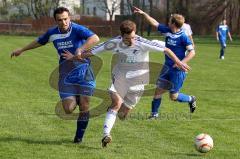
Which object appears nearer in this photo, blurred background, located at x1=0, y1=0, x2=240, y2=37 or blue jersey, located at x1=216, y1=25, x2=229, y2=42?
blue jersey, located at x1=216, y1=25, x2=229, y2=42

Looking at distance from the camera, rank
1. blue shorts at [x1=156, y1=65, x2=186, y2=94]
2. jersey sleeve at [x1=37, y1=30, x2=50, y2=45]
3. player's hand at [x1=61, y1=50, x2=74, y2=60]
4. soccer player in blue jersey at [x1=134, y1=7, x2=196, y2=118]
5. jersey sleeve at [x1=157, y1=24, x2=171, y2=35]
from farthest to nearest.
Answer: blue shorts at [x1=156, y1=65, x2=186, y2=94], jersey sleeve at [x1=157, y1=24, x2=171, y2=35], soccer player in blue jersey at [x1=134, y1=7, x2=196, y2=118], jersey sleeve at [x1=37, y1=30, x2=50, y2=45], player's hand at [x1=61, y1=50, x2=74, y2=60]

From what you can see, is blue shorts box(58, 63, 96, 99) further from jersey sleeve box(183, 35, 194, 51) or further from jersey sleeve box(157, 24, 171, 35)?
jersey sleeve box(157, 24, 171, 35)

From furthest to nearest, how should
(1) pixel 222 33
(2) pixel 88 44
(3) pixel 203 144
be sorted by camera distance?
(1) pixel 222 33, (2) pixel 88 44, (3) pixel 203 144

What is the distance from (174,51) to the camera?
34.5 ft

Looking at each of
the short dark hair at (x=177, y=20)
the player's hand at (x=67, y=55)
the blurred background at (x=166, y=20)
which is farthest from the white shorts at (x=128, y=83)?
the blurred background at (x=166, y=20)

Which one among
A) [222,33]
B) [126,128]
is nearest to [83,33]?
[126,128]

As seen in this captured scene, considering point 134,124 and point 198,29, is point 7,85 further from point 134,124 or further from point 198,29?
point 198,29

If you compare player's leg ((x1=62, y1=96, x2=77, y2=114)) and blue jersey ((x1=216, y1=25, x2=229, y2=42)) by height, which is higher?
player's leg ((x1=62, y1=96, x2=77, y2=114))

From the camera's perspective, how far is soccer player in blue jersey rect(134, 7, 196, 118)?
1029 cm

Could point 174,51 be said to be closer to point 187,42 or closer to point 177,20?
point 187,42

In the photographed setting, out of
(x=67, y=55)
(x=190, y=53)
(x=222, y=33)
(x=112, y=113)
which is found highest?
(x=67, y=55)

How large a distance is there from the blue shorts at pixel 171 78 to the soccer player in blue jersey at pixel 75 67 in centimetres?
283

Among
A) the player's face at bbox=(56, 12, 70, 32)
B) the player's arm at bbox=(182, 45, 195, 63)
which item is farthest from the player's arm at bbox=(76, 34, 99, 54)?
the player's arm at bbox=(182, 45, 195, 63)

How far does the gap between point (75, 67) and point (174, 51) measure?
2.97 m
